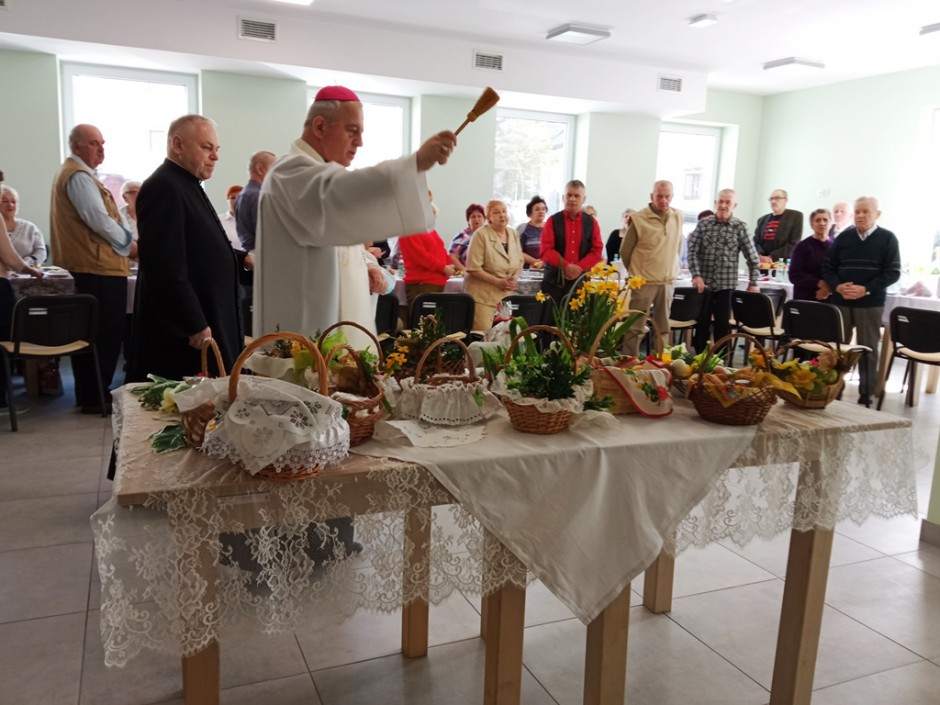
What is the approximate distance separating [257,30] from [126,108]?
1652 mm

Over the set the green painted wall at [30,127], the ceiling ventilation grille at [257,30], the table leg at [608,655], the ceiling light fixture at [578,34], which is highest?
the ceiling light fixture at [578,34]

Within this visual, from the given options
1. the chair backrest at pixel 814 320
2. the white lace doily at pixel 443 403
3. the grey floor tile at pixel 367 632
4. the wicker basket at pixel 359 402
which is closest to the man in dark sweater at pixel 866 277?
the chair backrest at pixel 814 320

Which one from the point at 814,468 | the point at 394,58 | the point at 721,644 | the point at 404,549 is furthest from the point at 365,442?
the point at 394,58

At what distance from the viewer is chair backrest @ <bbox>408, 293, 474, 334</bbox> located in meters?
4.56

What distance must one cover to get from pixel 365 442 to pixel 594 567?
51 cm

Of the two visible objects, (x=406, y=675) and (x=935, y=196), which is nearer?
(x=406, y=675)

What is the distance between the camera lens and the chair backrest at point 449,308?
4562mm

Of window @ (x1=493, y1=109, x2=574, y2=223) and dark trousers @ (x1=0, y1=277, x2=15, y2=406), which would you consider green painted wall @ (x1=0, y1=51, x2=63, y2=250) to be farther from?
window @ (x1=493, y1=109, x2=574, y2=223)

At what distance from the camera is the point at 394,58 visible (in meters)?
7.31

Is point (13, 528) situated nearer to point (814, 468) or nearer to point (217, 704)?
point (217, 704)

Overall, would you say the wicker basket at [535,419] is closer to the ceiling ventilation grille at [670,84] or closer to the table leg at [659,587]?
the table leg at [659,587]

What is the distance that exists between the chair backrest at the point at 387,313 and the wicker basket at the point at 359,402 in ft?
9.84

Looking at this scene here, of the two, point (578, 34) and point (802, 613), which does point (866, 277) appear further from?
point (802, 613)

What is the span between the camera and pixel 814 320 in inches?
198
